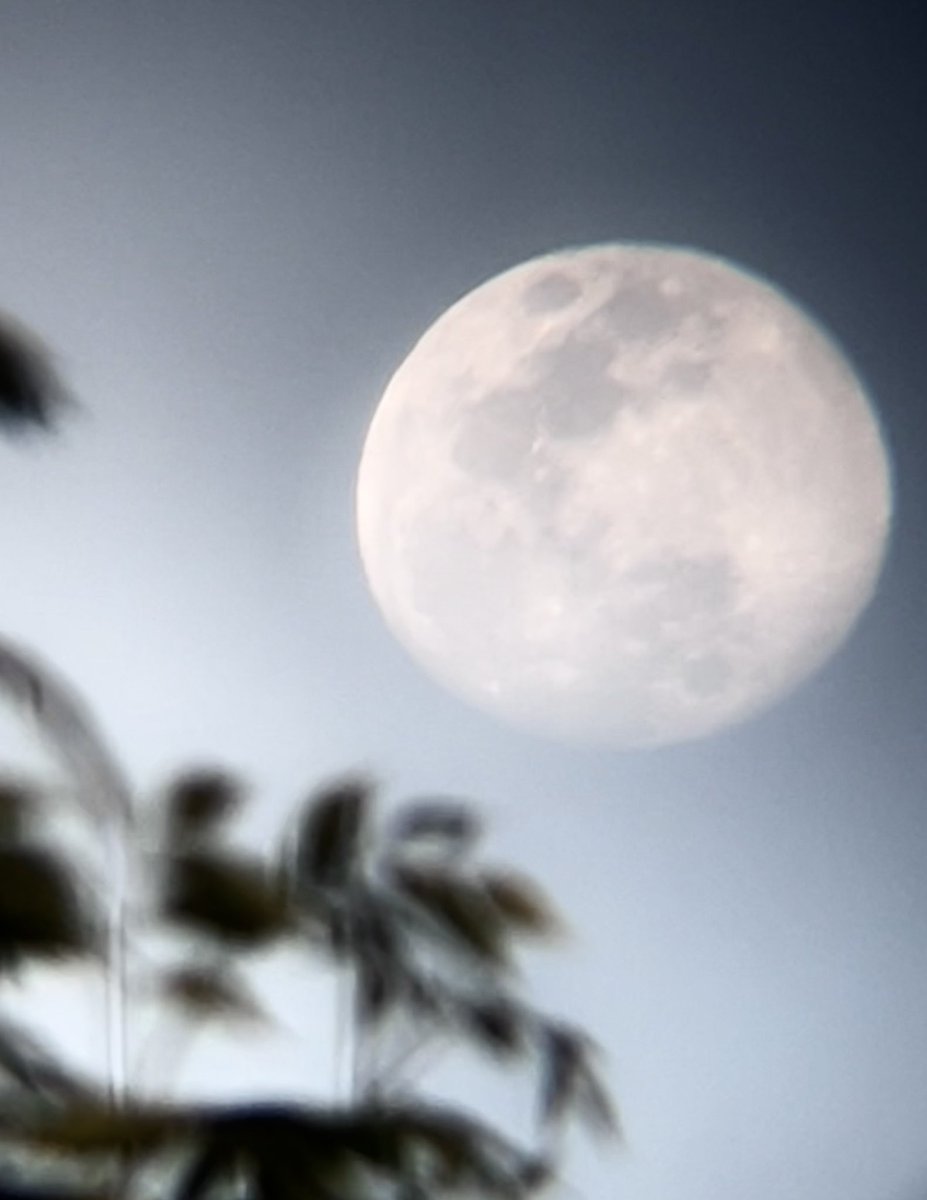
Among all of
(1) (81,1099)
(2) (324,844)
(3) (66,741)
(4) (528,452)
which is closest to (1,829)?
(3) (66,741)

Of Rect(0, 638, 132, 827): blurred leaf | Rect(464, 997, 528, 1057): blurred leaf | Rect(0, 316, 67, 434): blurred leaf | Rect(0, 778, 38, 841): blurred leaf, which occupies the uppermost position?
Rect(0, 316, 67, 434): blurred leaf

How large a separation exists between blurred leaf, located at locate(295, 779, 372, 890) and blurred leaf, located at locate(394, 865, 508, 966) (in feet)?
0.18

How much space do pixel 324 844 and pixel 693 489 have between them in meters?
1.68

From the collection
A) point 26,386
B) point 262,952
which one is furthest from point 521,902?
point 26,386

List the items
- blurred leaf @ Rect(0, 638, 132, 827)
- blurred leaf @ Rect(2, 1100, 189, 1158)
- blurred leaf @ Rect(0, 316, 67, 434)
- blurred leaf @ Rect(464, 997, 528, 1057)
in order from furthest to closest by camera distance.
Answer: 1. blurred leaf @ Rect(464, 997, 528, 1057)
2. blurred leaf @ Rect(0, 638, 132, 827)
3. blurred leaf @ Rect(0, 316, 67, 434)
4. blurred leaf @ Rect(2, 1100, 189, 1158)

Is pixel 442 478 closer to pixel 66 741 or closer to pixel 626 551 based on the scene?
pixel 626 551

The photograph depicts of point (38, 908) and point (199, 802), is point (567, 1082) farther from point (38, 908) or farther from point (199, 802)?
point (38, 908)

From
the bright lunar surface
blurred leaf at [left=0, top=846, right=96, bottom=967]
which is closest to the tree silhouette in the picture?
blurred leaf at [left=0, top=846, right=96, bottom=967]

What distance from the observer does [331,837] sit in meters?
1.38

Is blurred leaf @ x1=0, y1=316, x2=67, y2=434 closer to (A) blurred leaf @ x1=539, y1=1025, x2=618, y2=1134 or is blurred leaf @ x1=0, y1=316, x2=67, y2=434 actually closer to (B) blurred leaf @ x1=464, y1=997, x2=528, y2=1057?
(B) blurred leaf @ x1=464, y1=997, x2=528, y2=1057

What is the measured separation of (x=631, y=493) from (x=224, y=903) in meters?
1.94

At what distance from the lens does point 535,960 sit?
2.62m

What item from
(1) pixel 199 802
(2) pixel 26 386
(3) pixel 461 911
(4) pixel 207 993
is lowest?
(4) pixel 207 993

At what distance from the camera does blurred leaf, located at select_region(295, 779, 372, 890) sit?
137 centimetres
